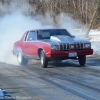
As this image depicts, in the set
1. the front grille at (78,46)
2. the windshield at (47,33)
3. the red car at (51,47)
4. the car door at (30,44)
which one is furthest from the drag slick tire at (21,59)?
the front grille at (78,46)

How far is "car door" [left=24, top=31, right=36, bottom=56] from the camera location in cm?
1698

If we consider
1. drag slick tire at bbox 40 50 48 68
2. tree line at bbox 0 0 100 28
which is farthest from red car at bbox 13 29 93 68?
tree line at bbox 0 0 100 28

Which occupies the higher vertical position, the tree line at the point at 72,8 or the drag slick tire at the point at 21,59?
the tree line at the point at 72,8

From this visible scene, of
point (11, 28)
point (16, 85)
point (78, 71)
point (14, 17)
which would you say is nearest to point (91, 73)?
point (78, 71)

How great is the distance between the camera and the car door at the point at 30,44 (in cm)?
1698

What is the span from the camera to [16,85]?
1164cm

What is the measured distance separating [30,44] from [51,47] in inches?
68.4

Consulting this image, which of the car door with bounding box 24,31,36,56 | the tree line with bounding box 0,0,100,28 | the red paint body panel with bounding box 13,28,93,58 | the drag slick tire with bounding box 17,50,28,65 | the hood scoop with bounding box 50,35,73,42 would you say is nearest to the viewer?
the red paint body panel with bounding box 13,28,93,58

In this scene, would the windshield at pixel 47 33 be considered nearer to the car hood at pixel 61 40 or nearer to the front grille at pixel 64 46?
the car hood at pixel 61 40

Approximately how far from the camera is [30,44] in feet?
56.6

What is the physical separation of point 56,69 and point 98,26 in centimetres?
2631

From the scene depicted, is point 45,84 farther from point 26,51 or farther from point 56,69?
point 26,51

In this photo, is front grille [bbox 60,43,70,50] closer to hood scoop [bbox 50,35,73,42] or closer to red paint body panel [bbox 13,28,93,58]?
red paint body panel [bbox 13,28,93,58]

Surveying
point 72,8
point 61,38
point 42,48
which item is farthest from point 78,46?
point 72,8
